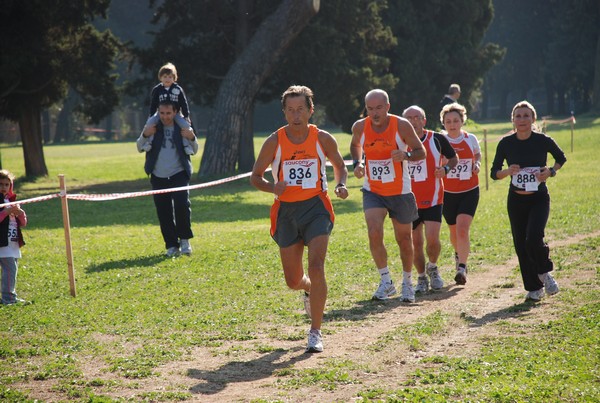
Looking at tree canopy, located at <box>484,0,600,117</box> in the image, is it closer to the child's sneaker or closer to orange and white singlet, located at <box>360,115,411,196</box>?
the child's sneaker

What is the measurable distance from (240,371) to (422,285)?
3925 millimetres

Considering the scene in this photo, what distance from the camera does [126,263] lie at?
13445 millimetres

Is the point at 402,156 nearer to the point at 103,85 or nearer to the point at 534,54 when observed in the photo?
the point at 103,85

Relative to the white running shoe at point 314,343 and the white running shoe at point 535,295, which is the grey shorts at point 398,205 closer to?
the white running shoe at point 535,295

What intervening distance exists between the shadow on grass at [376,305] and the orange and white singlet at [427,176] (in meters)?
1.01

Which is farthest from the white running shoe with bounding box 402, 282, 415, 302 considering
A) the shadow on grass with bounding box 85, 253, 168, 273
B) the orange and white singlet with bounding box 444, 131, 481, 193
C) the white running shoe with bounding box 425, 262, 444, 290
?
the shadow on grass with bounding box 85, 253, 168, 273

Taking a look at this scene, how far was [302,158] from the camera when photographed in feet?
26.6

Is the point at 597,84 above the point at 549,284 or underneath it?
above

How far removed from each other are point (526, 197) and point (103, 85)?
22.9 m

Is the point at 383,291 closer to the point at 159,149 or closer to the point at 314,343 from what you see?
the point at 314,343

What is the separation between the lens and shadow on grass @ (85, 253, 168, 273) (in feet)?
42.8

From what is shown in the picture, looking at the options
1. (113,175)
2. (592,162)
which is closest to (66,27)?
(113,175)

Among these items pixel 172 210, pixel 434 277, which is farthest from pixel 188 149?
pixel 434 277

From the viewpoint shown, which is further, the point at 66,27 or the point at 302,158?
the point at 66,27
